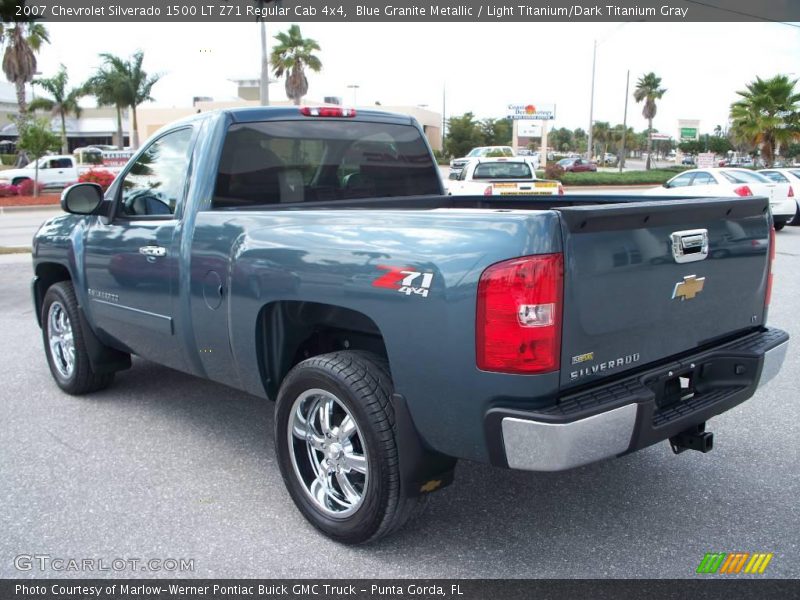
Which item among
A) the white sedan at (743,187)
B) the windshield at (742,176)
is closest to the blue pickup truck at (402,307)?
the white sedan at (743,187)

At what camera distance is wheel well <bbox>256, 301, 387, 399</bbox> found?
3518mm

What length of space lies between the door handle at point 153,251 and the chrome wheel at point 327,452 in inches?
53.5

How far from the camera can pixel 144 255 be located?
438cm

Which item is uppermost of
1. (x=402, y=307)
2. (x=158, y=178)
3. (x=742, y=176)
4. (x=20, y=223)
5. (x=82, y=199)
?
(x=158, y=178)

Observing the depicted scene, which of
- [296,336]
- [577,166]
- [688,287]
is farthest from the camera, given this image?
[577,166]

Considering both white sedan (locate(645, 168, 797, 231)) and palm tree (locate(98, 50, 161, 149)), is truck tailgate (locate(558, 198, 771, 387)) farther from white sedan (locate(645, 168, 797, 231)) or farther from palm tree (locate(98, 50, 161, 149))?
palm tree (locate(98, 50, 161, 149))

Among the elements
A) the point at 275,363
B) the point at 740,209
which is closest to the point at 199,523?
the point at 275,363

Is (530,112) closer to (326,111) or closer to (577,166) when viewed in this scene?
(577,166)

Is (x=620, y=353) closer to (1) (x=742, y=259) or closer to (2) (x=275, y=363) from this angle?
(1) (x=742, y=259)

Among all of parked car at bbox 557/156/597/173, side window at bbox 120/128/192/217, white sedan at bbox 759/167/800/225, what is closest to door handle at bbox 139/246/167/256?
side window at bbox 120/128/192/217

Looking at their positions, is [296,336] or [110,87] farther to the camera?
[110,87]

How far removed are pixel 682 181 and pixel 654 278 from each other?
1735cm

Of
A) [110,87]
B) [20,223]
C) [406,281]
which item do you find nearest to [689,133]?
[110,87]

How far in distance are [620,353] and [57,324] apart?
14.5 ft
